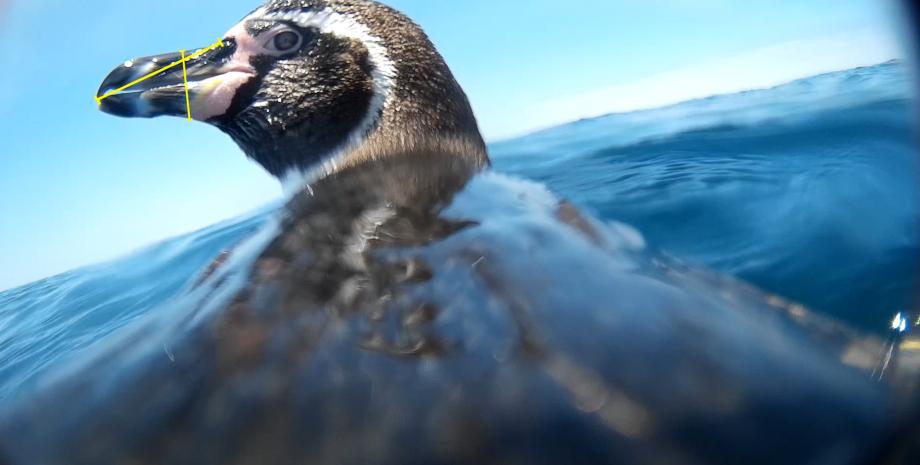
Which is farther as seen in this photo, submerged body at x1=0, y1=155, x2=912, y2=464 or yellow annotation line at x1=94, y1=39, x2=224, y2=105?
yellow annotation line at x1=94, y1=39, x2=224, y2=105

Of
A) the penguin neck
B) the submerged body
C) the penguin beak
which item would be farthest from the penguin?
the penguin beak

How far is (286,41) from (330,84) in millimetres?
407

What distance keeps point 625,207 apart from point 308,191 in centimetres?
249

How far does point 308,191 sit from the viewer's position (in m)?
3.18

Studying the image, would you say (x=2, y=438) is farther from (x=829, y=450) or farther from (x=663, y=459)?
(x=829, y=450)

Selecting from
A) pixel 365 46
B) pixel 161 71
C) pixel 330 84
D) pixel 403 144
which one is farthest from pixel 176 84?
pixel 403 144

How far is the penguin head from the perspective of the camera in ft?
11.5

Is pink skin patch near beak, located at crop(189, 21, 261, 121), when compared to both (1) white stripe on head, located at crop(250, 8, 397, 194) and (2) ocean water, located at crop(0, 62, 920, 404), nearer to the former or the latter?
(1) white stripe on head, located at crop(250, 8, 397, 194)

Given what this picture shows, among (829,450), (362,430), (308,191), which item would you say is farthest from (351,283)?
(308,191)

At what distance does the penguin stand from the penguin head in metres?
1.60

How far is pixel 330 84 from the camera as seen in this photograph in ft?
11.7

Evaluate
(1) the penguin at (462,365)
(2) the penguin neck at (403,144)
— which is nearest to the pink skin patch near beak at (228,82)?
(2) the penguin neck at (403,144)

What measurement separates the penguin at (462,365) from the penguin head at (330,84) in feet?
5.26

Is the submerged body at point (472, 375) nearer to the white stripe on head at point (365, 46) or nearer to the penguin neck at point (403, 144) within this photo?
the penguin neck at point (403, 144)
